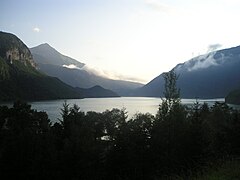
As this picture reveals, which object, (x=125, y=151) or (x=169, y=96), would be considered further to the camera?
(x=169, y=96)

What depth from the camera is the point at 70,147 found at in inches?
1119

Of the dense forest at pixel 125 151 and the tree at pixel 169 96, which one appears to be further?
the tree at pixel 169 96

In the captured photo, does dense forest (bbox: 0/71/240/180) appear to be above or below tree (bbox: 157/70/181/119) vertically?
below

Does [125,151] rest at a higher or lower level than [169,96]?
lower

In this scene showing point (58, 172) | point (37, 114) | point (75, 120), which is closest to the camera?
point (58, 172)

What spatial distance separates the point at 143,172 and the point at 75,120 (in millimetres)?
13843

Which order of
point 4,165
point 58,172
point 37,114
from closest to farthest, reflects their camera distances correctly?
point 58,172
point 4,165
point 37,114

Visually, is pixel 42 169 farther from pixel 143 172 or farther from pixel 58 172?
pixel 143 172

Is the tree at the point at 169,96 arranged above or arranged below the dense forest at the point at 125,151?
above

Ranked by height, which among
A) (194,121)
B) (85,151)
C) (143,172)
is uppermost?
(194,121)

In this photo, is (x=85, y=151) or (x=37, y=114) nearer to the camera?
(x=85, y=151)

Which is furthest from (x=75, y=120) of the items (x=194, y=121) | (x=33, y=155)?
(x=194, y=121)

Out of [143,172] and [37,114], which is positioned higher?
[37,114]

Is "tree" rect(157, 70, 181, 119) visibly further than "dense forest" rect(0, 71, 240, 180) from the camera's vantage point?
Yes
